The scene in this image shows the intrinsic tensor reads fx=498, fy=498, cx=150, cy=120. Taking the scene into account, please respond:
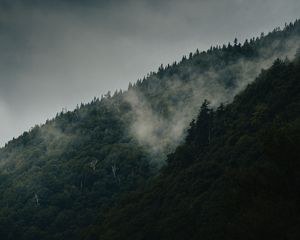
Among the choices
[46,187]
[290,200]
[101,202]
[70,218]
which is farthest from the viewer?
[46,187]

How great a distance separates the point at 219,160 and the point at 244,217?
240ft

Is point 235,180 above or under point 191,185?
under

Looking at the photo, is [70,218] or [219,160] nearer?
[219,160]

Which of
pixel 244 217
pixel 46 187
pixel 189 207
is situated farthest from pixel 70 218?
pixel 244 217

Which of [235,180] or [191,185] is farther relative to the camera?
[191,185]

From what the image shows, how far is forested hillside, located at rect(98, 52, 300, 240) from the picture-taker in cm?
3006

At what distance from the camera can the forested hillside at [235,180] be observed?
30.1 m

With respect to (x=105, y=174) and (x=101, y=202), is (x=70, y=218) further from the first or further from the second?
(x=105, y=174)

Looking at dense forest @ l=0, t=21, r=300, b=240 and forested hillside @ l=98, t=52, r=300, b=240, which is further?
dense forest @ l=0, t=21, r=300, b=240

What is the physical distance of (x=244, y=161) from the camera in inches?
3536

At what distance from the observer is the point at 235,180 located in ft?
119

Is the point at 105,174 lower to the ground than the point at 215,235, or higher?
higher

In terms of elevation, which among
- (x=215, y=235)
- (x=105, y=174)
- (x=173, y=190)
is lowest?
(x=215, y=235)

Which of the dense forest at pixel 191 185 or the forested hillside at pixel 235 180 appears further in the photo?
the dense forest at pixel 191 185
